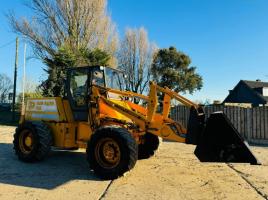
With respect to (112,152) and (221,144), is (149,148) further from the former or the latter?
(221,144)

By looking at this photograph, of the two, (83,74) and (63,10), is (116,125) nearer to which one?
(83,74)

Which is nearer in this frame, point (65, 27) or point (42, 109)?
point (42, 109)

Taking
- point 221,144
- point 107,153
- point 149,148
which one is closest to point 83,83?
point 107,153

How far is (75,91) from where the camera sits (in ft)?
31.9

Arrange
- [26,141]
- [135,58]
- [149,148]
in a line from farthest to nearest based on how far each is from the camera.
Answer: [135,58]
[149,148]
[26,141]

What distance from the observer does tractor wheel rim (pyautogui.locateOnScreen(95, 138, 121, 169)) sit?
26.4 ft

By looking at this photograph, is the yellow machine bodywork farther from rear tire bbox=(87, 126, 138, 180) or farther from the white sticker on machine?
rear tire bbox=(87, 126, 138, 180)

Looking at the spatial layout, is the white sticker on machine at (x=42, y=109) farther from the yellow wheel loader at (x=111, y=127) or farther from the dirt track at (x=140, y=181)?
the dirt track at (x=140, y=181)

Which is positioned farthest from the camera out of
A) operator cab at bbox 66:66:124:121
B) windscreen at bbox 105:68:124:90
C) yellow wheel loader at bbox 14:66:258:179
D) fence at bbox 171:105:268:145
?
fence at bbox 171:105:268:145

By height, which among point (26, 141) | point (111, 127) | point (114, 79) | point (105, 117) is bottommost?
point (26, 141)

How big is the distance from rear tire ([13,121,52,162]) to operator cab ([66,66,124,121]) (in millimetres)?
949

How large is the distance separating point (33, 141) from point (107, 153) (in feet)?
8.44

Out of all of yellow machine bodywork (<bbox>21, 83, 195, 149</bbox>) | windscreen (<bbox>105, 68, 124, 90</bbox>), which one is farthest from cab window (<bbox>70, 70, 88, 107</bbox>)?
windscreen (<bbox>105, 68, 124, 90</bbox>)

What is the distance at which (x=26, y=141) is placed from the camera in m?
10.0
